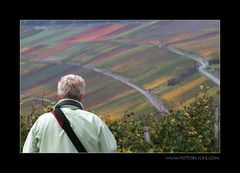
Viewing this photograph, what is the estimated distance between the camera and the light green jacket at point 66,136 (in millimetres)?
4176

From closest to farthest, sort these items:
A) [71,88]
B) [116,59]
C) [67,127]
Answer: [67,127] → [71,88] → [116,59]

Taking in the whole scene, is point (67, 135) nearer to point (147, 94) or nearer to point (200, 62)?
point (147, 94)

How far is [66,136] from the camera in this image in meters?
4.21

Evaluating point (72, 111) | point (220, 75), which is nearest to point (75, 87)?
point (72, 111)

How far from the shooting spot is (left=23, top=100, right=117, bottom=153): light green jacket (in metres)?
4.18

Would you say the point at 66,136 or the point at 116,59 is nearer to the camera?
the point at 66,136

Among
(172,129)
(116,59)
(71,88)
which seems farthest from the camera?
(116,59)

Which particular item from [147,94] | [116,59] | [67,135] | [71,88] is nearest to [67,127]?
[67,135]

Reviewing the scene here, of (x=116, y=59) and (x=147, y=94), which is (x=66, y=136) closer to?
(x=147, y=94)

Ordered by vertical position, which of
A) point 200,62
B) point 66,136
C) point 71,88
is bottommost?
point 66,136

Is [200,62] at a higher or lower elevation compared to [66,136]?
higher

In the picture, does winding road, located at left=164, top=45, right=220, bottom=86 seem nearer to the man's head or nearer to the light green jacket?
the man's head
